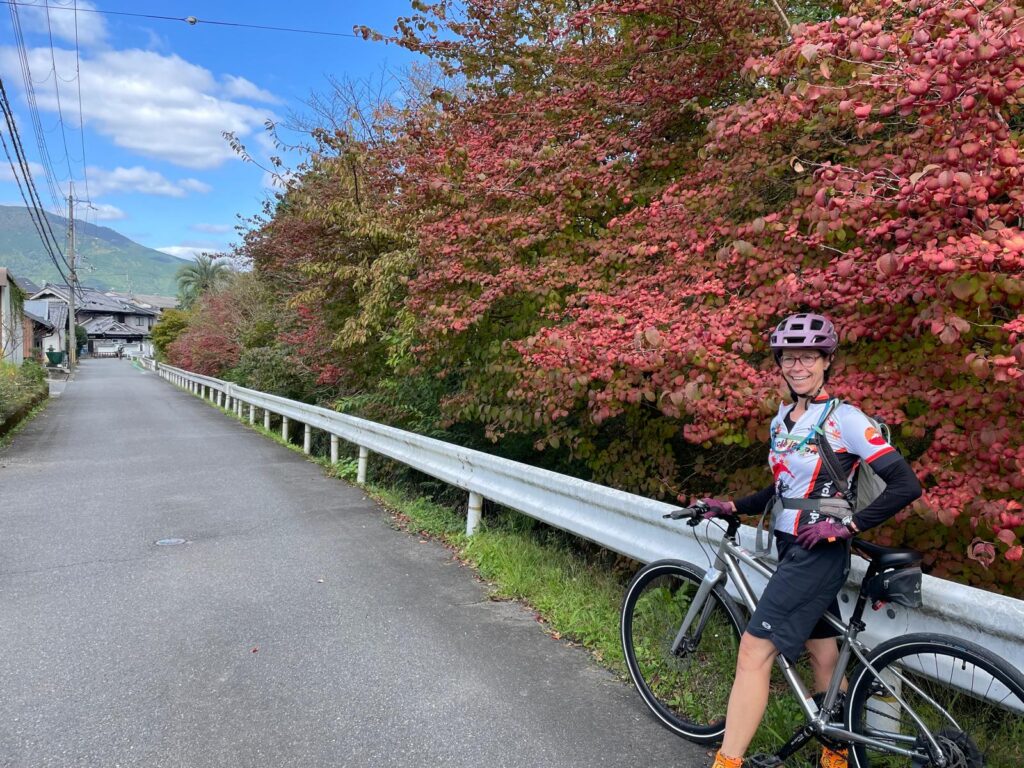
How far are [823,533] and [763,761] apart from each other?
3.15ft

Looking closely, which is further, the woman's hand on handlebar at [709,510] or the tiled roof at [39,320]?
the tiled roof at [39,320]

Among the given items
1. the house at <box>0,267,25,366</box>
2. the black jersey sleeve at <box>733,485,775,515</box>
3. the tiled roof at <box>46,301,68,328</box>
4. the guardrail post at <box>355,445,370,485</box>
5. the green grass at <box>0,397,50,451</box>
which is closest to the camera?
the black jersey sleeve at <box>733,485,775,515</box>

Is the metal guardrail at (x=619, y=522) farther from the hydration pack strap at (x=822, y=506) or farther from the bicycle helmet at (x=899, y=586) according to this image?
the hydration pack strap at (x=822, y=506)

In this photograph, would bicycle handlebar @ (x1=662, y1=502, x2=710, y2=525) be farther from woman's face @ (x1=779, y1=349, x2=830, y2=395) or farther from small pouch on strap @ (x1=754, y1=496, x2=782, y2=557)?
woman's face @ (x1=779, y1=349, x2=830, y2=395)

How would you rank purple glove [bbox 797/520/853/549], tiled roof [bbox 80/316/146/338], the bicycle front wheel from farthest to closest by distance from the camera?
tiled roof [bbox 80/316/146/338] → the bicycle front wheel → purple glove [bbox 797/520/853/549]

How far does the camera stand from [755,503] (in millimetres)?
2889

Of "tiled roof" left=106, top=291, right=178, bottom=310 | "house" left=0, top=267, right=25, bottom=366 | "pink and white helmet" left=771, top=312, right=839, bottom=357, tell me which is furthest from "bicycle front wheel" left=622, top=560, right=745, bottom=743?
"tiled roof" left=106, top=291, right=178, bottom=310

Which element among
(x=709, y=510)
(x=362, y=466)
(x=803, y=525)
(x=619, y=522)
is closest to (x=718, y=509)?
(x=709, y=510)

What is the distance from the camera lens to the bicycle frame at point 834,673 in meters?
2.29

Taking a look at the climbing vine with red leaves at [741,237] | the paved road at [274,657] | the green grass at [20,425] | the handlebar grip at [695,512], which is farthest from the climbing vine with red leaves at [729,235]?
the green grass at [20,425]

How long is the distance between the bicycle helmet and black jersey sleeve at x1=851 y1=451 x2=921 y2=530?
0.81ft

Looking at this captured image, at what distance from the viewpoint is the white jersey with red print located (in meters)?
2.29

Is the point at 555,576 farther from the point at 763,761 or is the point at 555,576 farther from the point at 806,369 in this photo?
the point at 806,369

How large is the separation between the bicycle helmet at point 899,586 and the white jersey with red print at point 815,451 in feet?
1.03
